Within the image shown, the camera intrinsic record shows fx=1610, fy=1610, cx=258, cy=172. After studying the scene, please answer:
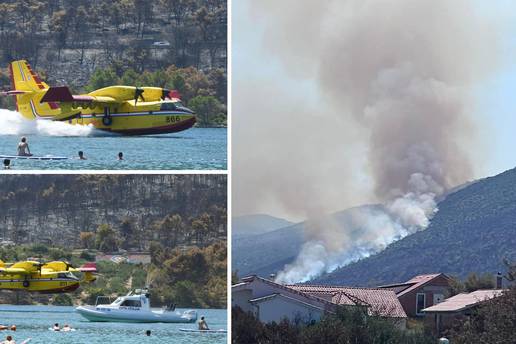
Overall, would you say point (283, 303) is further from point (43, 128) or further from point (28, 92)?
point (28, 92)

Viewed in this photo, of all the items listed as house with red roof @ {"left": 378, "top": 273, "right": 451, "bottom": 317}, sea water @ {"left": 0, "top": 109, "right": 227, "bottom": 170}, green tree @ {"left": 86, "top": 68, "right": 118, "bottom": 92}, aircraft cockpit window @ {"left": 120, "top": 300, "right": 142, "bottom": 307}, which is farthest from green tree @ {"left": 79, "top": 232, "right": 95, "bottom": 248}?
house with red roof @ {"left": 378, "top": 273, "right": 451, "bottom": 317}

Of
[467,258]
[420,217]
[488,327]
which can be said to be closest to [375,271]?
[420,217]

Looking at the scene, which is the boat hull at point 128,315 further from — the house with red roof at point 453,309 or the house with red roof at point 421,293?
the house with red roof at point 421,293

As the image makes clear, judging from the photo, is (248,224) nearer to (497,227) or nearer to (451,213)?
(451,213)

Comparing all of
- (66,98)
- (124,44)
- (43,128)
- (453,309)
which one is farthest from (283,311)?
(66,98)

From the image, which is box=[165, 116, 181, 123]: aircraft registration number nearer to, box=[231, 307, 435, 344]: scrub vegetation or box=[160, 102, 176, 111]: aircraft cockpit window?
box=[160, 102, 176, 111]: aircraft cockpit window

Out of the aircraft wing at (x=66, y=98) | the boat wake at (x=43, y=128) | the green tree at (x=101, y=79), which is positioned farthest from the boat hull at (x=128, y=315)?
the green tree at (x=101, y=79)
